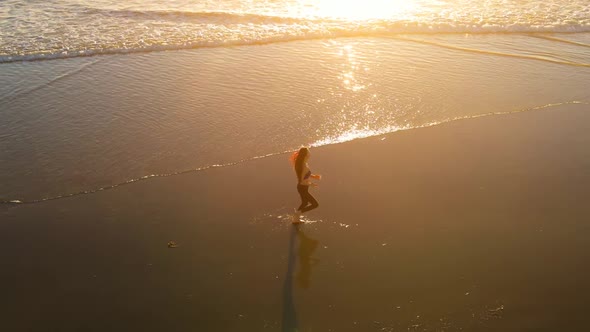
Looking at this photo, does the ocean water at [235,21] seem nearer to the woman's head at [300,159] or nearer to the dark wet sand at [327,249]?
the dark wet sand at [327,249]

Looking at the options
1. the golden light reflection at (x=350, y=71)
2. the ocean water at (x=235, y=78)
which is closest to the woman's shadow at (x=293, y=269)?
the ocean water at (x=235, y=78)

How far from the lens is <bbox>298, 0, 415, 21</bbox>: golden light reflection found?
19578 mm

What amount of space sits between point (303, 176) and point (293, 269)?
1.30 meters

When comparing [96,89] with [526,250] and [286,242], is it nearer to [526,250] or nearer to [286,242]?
[286,242]

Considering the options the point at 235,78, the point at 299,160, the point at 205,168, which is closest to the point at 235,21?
the point at 235,78

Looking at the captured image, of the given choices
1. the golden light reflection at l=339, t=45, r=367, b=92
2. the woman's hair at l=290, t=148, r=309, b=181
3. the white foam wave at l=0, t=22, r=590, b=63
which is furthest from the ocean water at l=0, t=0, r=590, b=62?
the woman's hair at l=290, t=148, r=309, b=181

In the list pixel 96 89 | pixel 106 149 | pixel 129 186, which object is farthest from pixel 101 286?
pixel 96 89

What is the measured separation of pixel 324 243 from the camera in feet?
22.2

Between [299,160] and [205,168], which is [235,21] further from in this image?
[299,160]

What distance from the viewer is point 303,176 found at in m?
6.80

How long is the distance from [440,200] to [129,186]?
198 inches

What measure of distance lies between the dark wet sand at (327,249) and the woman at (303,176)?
0.29 metres

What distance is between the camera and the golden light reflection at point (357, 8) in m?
19.6

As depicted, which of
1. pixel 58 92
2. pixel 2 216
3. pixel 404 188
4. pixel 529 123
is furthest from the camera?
pixel 58 92
